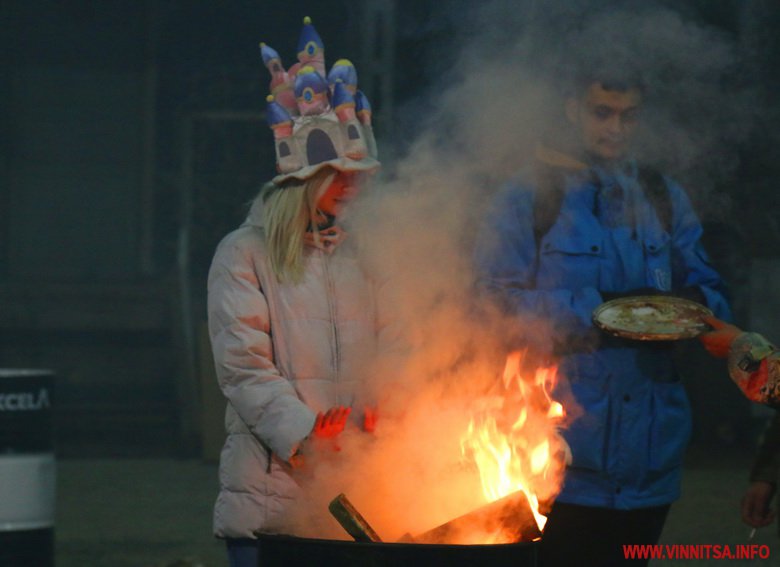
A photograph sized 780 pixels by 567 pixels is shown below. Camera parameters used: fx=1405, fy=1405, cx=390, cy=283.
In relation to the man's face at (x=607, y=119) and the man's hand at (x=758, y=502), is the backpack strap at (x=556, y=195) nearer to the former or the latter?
the man's face at (x=607, y=119)

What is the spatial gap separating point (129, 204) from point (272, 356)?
757 cm

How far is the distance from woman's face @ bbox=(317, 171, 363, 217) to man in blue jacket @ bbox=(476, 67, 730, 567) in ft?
A: 1.28

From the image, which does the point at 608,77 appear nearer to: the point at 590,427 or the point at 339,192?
the point at 339,192

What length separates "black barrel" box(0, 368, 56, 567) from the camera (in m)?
4.65

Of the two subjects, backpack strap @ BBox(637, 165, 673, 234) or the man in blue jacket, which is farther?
backpack strap @ BBox(637, 165, 673, 234)

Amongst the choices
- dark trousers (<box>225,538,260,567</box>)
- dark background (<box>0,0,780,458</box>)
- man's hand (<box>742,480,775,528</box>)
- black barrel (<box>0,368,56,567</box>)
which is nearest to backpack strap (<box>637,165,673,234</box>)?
man's hand (<box>742,480,775,528</box>)

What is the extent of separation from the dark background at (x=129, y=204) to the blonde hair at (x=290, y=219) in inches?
270

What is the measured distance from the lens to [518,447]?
3350 millimetres

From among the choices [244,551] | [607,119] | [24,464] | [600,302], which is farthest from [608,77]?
[24,464]

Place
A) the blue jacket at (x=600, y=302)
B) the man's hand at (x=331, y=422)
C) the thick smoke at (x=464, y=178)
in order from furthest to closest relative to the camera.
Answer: the blue jacket at (x=600, y=302) → the thick smoke at (x=464, y=178) → the man's hand at (x=331, y=422)

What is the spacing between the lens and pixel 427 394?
11.8 ft

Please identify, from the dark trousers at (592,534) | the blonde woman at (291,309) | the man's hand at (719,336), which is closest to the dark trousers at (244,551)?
the blonde woman at (291,309)

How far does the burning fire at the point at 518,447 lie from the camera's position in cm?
329

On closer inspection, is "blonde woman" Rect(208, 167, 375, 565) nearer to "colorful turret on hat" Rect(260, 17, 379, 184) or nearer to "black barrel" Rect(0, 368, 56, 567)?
"colorful turret on hat" Rect(260, 17, 379, 184)
